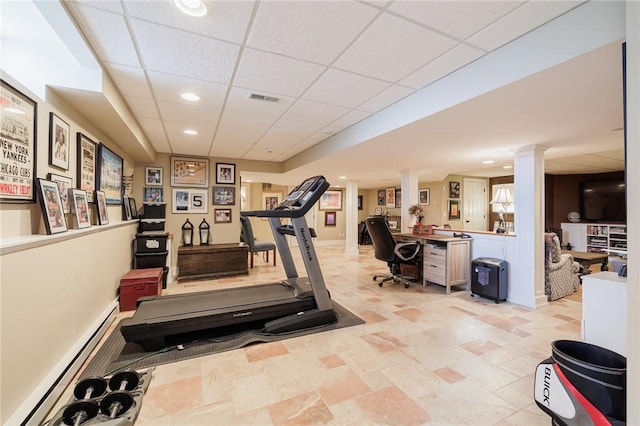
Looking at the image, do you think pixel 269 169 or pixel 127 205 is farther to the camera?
pixel 269 169

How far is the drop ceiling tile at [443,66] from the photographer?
6.50 ft

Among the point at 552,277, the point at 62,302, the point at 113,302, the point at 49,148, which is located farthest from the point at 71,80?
the point at 552,277

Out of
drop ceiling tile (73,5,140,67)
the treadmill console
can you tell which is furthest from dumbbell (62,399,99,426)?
drop ceiling tile (73,5,140,67)

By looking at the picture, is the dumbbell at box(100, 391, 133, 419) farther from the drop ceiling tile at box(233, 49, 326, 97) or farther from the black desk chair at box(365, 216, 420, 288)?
the black desk chair at box(365, 216, 420, 288)

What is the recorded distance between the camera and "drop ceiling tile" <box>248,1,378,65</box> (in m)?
1.56

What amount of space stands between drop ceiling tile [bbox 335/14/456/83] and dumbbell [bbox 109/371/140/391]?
8.80 feet

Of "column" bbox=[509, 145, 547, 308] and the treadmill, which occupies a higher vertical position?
"column" bbox=[509, 145, 547, 308]

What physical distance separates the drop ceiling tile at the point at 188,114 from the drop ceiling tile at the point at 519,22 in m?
2.61

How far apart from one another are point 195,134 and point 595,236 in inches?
372

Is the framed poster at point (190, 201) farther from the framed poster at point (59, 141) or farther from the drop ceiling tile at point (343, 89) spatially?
the drop ceiling tile at point (343, 89)

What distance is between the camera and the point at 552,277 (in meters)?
3.87

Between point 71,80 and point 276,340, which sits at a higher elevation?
point 71,80

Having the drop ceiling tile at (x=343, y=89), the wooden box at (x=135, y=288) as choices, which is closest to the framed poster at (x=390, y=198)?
the drop ceiling tile at (x=343, y=89)

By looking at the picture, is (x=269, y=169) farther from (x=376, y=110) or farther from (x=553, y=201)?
(x=553, y=201)
